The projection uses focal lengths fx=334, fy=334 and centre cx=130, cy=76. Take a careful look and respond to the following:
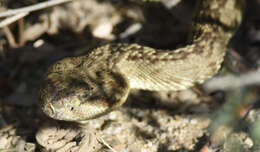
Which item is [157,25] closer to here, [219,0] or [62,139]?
[219,0]

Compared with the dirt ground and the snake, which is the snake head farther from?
the dirt ground

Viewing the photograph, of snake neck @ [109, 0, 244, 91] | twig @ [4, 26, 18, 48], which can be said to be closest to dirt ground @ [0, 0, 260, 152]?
twig @ [4, 26, 18, 48]

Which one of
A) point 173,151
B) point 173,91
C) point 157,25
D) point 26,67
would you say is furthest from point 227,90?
point 26,67

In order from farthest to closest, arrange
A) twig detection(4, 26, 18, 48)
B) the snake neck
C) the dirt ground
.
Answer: twig detection(4, 26, 18, 48) < the snake neck < the dirt ground

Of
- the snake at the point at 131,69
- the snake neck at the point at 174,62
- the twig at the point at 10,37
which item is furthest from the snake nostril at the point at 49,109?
the twig at the point at 10,37

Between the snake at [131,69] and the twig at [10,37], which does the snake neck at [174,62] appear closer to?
the snake at [131,69]

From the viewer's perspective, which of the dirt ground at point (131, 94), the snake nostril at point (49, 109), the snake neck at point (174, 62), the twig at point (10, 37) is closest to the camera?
the snake nostril at point (49, 109)
